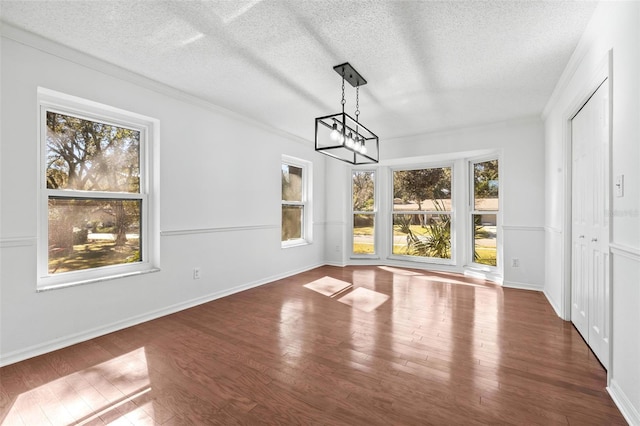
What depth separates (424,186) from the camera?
19.0ft

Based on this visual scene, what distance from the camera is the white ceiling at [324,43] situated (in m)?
2.01

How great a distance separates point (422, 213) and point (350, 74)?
3.62m

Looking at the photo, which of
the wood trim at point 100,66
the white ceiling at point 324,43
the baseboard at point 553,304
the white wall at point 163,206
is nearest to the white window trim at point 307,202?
the white wall at point 163,206

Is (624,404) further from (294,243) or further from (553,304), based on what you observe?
(294,243)

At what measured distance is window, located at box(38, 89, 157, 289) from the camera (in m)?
2.55

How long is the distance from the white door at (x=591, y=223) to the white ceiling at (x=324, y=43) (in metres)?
0.63

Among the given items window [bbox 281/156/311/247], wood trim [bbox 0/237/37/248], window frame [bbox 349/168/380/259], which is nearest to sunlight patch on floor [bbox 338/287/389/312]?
window [bbox 281/156/311/247]

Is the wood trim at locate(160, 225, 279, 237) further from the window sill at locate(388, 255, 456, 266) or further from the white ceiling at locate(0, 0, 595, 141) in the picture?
the window sill at locate(388, 255, 456, 266)

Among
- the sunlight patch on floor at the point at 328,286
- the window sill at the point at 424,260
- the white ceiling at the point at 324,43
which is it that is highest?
the white ceiling at the point at 324,43

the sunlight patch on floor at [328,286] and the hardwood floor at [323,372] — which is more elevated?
the sunlight patch on floor at [328,286]

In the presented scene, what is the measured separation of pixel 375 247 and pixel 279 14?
15.7 feet

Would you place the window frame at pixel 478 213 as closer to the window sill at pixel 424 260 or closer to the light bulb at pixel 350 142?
the window sill at pixel 424 260

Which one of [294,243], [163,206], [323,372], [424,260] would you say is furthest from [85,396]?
[424,260]

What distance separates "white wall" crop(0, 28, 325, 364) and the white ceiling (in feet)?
0.80
